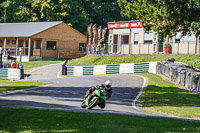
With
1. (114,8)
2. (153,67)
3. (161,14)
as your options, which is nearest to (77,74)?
(153,67)

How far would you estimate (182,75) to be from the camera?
26375mm

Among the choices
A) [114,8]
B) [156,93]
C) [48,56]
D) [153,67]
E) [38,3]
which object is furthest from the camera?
[114,8]

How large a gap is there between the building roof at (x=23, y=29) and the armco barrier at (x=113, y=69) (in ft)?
58.4

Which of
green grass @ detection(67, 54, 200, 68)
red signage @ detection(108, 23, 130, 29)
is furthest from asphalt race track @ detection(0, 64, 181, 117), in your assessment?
red signage @ detection(108, 23, 130, 29)

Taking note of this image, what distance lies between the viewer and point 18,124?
10320mm

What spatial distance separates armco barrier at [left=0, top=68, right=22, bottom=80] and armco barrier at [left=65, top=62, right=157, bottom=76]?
5174 mm

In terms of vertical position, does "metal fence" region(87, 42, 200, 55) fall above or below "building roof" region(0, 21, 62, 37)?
below

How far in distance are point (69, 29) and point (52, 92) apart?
38.2 m

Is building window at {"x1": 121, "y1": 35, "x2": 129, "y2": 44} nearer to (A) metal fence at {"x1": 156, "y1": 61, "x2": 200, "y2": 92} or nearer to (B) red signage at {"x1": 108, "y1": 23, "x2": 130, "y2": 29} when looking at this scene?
(B) red signage at {"x1": 108, "y1": 23, "x2": 130, "y2": 29}

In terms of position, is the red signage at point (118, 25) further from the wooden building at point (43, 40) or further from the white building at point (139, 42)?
the wooden building at point (43, 40)

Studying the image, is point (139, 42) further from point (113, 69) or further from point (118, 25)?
point (113, 69)

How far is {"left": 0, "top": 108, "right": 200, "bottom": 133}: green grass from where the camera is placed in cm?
979

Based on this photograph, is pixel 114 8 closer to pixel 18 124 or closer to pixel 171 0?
pixel 171 0

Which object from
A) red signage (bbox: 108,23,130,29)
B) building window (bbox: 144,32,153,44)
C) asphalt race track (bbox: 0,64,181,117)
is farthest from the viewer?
red signage (bbox: 108,23,130,29)
